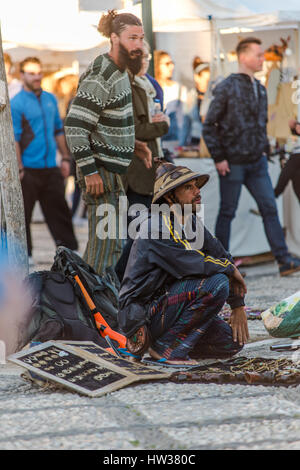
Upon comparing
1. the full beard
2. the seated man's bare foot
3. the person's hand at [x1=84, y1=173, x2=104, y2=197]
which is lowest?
the seated man's bare foot

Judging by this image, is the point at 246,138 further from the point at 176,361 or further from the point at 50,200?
the point at 176,361

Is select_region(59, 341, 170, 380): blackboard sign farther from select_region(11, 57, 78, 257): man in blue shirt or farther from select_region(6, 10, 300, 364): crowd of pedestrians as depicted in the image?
select_region(11, 57, 78, 257): man in blue shirt

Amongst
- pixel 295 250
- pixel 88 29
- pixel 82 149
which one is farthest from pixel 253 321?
pixel 88 29

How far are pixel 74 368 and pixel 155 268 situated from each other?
28.6 inches

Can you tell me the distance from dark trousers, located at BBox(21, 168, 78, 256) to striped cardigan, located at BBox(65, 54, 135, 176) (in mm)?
3203

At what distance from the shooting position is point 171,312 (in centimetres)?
497

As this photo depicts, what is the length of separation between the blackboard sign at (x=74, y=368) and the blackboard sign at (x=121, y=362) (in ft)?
0.12

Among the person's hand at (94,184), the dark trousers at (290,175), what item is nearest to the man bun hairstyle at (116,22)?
the person's hand at (94,184)

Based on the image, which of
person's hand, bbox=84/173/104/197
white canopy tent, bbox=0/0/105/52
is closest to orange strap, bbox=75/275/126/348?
person's hand, bbox=84/173/104/197

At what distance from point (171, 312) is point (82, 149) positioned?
1527 millimetres

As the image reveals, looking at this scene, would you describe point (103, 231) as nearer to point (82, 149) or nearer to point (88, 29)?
point (82, 149)

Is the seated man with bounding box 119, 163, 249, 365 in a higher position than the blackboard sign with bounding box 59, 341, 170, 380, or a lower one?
higher

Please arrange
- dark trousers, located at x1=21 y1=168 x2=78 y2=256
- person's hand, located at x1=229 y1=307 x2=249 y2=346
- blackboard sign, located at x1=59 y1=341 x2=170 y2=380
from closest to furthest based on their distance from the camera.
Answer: blackboard sign, located at x1=59 y1=341 x2=170 y2=380
person's hand, located at x1=229 y1=307 x2=249 y2=346
dark trousers, located at x1=21 y1=168 x2=78 y2=256

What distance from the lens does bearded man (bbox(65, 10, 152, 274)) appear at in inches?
238
